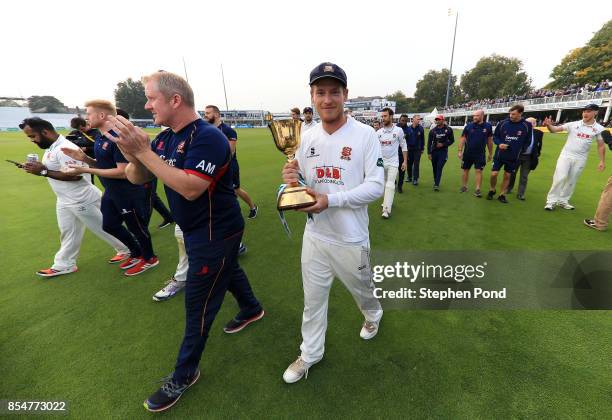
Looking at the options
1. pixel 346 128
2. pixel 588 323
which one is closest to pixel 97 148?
pixel 346 128

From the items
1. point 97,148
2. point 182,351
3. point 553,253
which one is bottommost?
point 553,253

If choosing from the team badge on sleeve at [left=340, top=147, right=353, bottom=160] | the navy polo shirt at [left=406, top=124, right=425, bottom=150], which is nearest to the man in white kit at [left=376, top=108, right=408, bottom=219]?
the navy polo shirt at [left=406, top=124, right=425, bottom=150]

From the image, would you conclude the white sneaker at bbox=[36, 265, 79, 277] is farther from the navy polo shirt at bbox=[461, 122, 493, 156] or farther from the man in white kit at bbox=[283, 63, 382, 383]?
the navy polo shirt at bbox=[461, 122, 493, 156]

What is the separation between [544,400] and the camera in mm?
2035

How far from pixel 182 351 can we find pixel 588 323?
12.6 feet

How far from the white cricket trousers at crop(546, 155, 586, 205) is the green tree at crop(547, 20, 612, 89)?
154 feet

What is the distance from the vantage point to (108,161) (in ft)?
11.0

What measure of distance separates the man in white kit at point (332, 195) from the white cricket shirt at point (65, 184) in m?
3.50

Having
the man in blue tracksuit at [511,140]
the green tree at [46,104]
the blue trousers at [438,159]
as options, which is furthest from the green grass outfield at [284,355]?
the green tree at [46,104]

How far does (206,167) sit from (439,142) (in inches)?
282

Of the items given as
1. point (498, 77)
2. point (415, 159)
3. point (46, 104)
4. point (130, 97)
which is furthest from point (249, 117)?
point (415, 159)

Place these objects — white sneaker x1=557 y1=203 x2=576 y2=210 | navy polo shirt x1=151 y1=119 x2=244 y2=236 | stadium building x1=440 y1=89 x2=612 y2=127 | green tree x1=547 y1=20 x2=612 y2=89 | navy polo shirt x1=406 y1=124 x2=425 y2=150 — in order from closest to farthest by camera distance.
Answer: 1. navy polo shirt x1=151 y1=119 x2=244 y2=236
2. white sneaker x1=557 y1=203 x2=576 y2=210
3. navy polo shirt x1=406 y1=124 x2=425 y2=150
4. stadium building x1=440 y1=89 x2=612 y2=127
5. green tree x1=547 y1=20 x2=612 y2=89

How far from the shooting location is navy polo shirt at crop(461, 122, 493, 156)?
6660 mm

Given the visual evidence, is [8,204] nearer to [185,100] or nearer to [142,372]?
[142,372]
